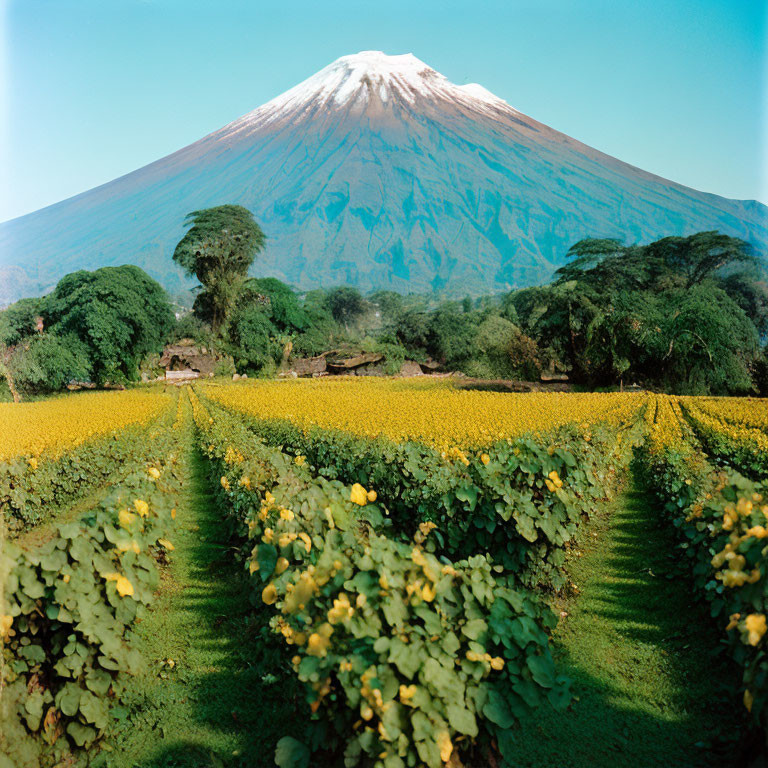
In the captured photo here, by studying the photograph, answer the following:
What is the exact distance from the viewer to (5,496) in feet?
24.3

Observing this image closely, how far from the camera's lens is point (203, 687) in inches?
147

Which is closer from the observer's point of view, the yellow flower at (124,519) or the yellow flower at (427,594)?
the yellow flower at (427,594)

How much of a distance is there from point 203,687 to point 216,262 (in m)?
47.1

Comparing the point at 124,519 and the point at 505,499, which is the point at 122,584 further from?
the point at 505,499

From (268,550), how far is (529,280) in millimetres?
203772

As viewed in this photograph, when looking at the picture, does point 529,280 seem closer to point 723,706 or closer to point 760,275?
point 760,275

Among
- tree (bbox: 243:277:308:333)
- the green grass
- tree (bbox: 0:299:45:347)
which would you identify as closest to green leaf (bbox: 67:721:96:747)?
the green grass

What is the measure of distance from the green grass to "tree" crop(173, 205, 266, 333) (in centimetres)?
4394

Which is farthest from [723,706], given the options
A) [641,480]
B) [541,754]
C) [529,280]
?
[529,280]

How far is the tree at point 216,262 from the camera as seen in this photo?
45500 millimetres

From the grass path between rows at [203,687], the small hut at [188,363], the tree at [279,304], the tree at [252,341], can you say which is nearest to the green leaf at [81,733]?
the grass path between rows at [203,687]

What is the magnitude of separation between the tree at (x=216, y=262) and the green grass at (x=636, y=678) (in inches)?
1730

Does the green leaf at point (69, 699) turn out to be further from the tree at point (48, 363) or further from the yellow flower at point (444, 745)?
the tree at point (48, 363)

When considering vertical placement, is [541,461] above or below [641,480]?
above
